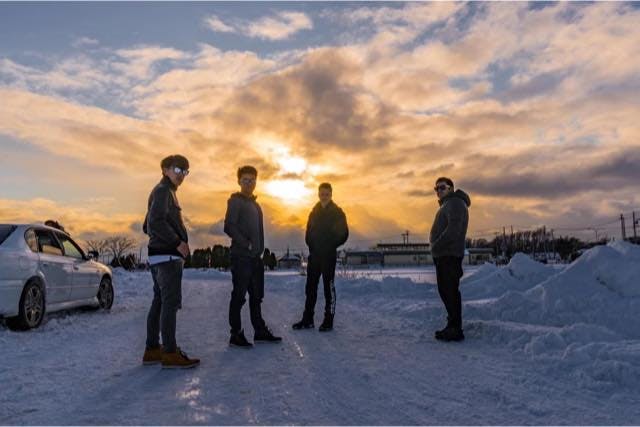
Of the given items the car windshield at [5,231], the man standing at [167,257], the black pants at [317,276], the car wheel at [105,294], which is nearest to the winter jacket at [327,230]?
the black pants at [317,276]

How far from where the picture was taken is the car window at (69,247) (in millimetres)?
8867

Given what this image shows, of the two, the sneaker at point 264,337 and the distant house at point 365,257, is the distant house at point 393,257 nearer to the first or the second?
the distant house at point 365,257

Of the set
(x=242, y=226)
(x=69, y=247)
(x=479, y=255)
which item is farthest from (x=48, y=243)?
(x=479, y=255)

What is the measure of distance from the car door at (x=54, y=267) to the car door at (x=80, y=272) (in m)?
0.19

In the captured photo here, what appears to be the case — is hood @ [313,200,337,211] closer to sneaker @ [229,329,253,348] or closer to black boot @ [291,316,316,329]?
black boot @ [291,316,316,329]

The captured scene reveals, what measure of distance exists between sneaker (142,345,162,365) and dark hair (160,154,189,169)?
5.84 ft

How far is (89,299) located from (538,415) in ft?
27.6

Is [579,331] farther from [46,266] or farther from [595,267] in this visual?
[46,266]

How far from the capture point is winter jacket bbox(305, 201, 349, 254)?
736 centimetres

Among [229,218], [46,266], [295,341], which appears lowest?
[295,341]

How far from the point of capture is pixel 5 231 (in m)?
7.30

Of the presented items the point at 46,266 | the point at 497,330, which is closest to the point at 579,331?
the point at 497,330

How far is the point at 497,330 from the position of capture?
240 inches

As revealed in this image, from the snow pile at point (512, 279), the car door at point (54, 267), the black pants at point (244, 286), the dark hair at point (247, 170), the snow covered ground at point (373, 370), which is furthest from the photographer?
the snow pile at point (512, 279)
